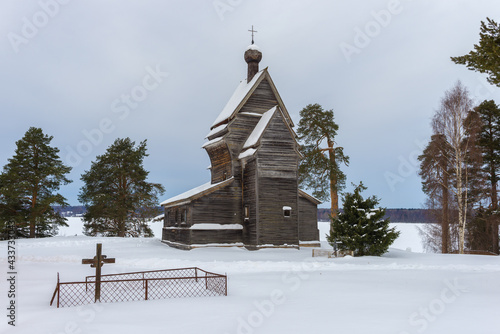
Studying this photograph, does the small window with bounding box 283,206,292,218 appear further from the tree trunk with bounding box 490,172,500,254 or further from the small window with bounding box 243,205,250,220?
the tree trunk with bounding box 490,172,500,254

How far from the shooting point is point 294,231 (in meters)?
29.1

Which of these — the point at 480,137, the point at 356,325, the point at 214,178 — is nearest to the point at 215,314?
the point at 356,325

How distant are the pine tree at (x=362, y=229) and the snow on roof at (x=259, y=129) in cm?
781

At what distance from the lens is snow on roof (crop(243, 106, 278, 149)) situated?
28703 mm

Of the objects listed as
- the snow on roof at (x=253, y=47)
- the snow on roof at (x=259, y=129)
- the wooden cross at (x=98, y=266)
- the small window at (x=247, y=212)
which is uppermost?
the snow on roof at (x=253, y=47)

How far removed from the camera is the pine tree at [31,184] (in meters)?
38.1

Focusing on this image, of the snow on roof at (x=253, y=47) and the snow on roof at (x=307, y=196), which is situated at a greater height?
the snow on roof at (x=253, y=47)

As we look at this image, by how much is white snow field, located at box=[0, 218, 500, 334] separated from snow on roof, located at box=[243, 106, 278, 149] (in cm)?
1058

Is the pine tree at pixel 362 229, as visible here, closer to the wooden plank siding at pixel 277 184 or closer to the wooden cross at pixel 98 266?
the wooden plank siding at pixel 277 184

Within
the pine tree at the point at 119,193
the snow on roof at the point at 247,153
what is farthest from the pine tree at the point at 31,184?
the snow on roof at the point at 247,153

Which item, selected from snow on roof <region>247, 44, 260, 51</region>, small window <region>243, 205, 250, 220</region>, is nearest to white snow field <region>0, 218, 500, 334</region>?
small window <region>243, 205, 250, 220</region>

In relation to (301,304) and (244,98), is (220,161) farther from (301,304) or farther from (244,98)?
(301,304)

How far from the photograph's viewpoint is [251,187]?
29016mm

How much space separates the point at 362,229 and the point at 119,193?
2955 centimetres
